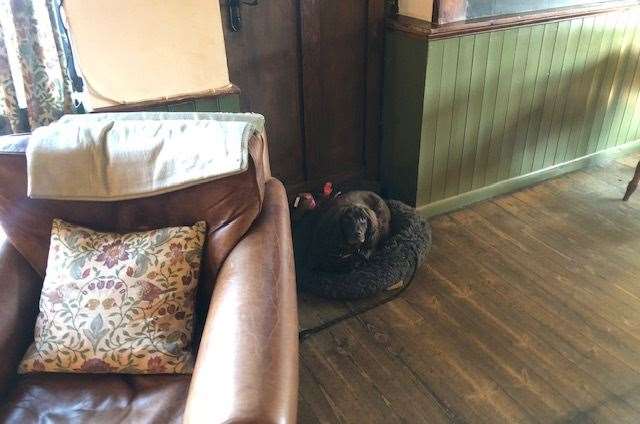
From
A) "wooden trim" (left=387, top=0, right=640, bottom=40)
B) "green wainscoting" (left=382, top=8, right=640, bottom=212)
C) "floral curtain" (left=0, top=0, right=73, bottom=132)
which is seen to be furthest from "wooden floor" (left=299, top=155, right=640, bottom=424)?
"floral curtain" (left=0, top=0, right=73, bottom=132)

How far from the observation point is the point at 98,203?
4.41 ft

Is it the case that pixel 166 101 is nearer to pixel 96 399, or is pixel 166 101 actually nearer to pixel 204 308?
pixel 204 308

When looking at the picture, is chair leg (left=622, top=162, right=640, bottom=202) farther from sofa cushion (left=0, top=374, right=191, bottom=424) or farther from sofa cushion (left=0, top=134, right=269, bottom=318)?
sofa cushion (left=0, top=374, right=191, bottom=424)

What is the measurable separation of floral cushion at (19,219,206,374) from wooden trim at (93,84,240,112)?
0.64 meters

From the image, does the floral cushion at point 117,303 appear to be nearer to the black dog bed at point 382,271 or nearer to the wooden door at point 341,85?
the black dog bed at point 382,271

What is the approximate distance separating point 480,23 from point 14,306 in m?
2.05

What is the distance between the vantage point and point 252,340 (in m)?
1.01

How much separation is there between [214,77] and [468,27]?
1.11m

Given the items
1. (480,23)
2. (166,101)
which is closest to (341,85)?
(480,23)

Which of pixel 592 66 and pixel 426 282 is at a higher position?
pixel 592 66

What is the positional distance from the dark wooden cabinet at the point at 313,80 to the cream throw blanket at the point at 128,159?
95 centimetres

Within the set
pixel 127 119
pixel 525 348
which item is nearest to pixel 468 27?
pixel 525 348

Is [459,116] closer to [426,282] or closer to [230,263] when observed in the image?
[426,282]

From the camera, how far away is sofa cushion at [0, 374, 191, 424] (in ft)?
3.70
